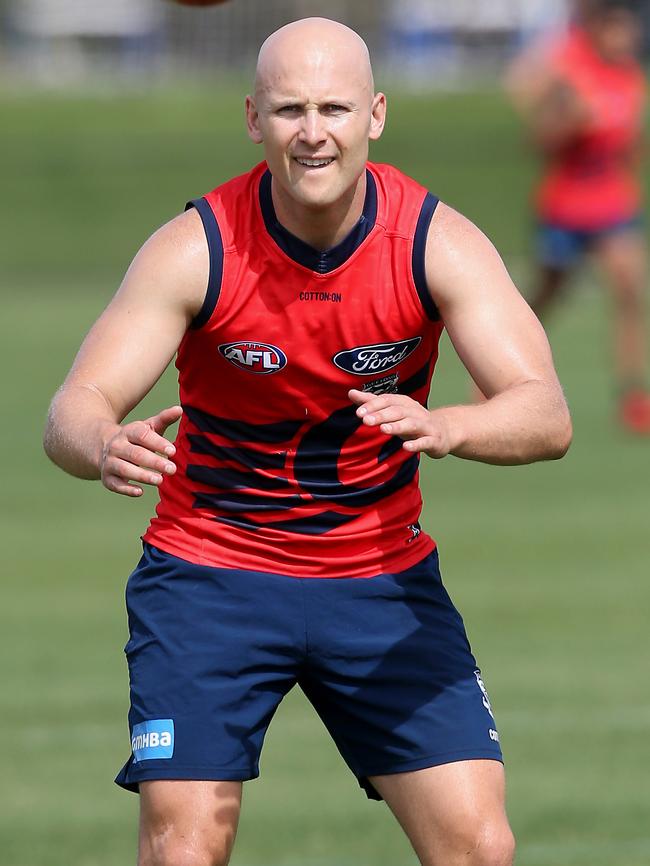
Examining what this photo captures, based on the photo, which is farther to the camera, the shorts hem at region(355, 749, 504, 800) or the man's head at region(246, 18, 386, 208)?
the shorts hem at region(355, 749, 504, 800)

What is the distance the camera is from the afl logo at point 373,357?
429 cm

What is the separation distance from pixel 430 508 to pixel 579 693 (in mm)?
3684

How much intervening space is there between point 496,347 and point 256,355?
58cm

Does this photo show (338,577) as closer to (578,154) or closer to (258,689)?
(258,689)

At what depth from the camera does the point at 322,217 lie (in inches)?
169

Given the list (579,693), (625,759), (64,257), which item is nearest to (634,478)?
(579,693)

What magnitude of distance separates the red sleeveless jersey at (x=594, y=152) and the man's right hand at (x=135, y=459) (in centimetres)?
985

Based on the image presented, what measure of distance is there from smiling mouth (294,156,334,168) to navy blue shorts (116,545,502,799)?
39.6 inches

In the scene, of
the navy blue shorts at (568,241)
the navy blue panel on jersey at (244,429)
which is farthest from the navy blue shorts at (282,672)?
the navy blue shorts at (568,241)

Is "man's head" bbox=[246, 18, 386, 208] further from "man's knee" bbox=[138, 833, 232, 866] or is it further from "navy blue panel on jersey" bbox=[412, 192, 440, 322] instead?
"man's knee" bbox=[138, 833, 232, 866]

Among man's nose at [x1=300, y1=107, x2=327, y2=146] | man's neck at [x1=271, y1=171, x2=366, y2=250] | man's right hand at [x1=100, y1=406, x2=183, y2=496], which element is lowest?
man's right hand at [x1=100, y1=406, x2=183, y2=496]

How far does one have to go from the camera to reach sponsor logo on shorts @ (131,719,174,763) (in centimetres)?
417

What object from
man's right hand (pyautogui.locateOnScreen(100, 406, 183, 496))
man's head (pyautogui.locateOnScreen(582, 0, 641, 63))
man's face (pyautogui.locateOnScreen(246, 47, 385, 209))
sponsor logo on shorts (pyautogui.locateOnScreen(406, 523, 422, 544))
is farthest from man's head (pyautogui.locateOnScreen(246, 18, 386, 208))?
man's head (pyautogui.locateOnScreen(582, 0, 641, 63))

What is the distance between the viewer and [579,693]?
7.39 meters
